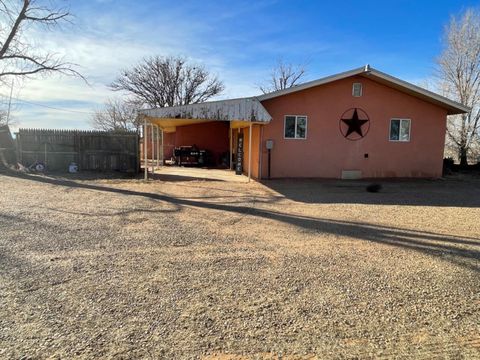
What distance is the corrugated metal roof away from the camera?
432 inches

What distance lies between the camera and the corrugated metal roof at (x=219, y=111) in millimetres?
10984

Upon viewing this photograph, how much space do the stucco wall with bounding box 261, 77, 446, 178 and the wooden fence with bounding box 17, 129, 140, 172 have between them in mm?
6857

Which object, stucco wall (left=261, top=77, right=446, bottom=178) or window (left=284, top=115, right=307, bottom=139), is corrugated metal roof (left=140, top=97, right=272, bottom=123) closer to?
stucco wall (left=261, top=77, right=446, bottom=178)

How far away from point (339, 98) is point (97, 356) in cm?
1306

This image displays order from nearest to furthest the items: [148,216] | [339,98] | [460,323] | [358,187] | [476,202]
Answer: [460,323] → [148,216] → [476,202] → [358,187] → [339,98]

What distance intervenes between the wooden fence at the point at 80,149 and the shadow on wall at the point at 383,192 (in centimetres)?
725

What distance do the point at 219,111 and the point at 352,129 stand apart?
597 cm

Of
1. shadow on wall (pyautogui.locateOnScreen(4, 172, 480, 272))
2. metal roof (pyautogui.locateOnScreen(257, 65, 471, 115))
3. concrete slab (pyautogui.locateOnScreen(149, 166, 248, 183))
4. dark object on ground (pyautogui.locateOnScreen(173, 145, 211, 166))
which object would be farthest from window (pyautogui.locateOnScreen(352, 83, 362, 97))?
dark object on ground (pyautogui.locateOnScreen(173, 145, 211, 166))

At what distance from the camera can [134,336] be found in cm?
271

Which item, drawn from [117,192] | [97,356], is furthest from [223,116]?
[97,356]

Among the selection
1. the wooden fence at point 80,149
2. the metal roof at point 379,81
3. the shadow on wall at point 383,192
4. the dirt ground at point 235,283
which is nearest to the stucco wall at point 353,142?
the metal roof at point 379,81

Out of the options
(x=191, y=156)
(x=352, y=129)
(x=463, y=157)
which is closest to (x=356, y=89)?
(x=352, y=129)

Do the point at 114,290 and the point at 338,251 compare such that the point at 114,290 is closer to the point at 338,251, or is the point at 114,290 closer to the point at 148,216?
the point at 338,251

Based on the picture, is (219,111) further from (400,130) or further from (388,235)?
(400,130)
